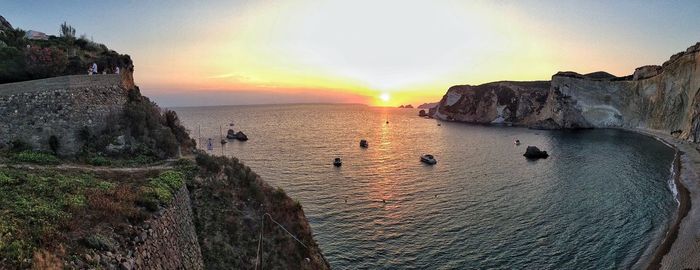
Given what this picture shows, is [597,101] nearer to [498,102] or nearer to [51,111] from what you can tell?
[498,102]

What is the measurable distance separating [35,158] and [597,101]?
5676 inches

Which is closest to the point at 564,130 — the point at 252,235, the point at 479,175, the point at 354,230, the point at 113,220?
the point at 479,175

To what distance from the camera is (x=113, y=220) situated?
46.4 ft

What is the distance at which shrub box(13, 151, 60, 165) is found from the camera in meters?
22.1

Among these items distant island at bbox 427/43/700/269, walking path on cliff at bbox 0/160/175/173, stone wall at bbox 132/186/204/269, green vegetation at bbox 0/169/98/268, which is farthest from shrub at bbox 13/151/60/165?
distant island at bbox 427/43/700/269

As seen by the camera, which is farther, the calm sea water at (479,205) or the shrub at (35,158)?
the calm sea water at (479,205)

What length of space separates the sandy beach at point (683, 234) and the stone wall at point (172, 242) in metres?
32.4

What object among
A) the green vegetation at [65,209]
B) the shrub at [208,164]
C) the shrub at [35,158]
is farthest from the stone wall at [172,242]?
the shrub at [35,158]

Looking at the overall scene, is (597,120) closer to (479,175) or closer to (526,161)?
(526,161)

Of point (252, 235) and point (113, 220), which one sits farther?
point (252, 235)

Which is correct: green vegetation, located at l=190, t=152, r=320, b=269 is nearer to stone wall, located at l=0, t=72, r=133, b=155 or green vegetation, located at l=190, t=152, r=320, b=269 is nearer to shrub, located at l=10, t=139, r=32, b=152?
stone wall, located at l=0, t=72, r=133, b=155

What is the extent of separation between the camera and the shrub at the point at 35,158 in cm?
2211

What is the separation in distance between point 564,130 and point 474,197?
318 feet

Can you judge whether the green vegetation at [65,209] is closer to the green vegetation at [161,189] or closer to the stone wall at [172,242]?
the green vegetation at [161,189]
